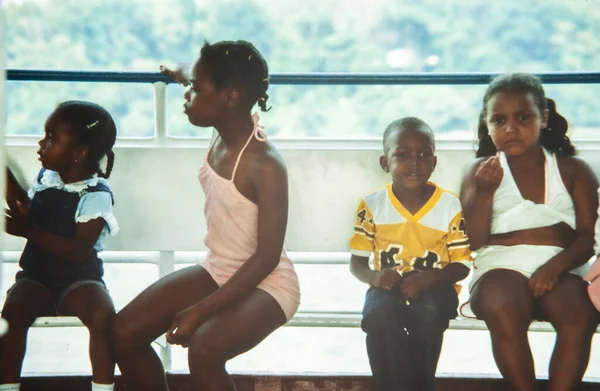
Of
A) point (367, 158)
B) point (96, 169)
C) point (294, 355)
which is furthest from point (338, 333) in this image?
point (96, 169)

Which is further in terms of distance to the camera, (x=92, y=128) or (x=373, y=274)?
(x=92, y=128)

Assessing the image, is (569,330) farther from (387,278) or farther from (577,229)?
(387,278)

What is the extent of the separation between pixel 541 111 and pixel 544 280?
54cm

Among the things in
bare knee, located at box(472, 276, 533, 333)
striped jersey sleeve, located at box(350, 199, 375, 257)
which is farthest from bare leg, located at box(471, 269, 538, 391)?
striped jersey sleeve, located at box(350, 199, 375, 257)

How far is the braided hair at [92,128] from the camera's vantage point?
87.1 inches

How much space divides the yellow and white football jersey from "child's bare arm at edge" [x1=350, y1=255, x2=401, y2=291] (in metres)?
0.03

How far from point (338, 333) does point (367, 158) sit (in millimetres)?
2019

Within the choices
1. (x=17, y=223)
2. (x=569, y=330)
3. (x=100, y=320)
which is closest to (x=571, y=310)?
(x=569, y=330)

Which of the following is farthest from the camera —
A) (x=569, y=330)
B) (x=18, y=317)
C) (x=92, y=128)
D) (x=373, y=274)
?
(x=92, y=128)

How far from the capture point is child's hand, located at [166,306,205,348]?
1836 millimetres

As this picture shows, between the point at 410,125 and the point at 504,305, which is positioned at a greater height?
the point at 410,125

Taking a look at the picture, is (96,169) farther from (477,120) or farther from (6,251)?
(477,120)

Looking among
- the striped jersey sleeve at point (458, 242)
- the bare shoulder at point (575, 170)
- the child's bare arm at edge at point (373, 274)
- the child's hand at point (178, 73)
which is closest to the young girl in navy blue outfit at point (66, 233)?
the child's hand at point (178, 73)

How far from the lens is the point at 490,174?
2.12 m
